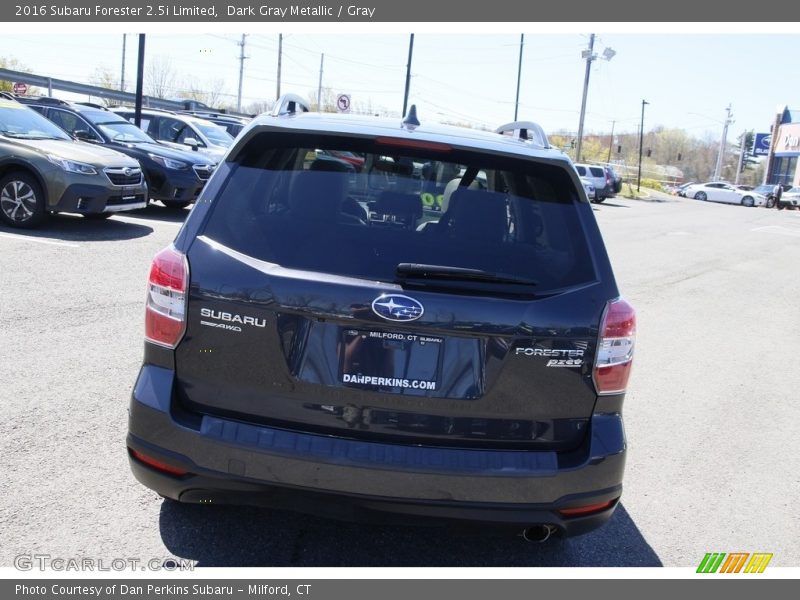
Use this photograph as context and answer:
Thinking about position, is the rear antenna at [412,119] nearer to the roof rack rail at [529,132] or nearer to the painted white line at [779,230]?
the roof rack rail at [529,132]

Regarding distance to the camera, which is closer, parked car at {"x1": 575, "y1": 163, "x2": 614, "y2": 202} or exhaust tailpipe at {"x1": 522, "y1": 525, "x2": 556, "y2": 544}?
exhaust tailpipe at {"x1": 522, "y1": 525, "x2": 556, "y2": 544}

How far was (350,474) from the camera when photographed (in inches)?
111

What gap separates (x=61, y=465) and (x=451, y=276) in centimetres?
237

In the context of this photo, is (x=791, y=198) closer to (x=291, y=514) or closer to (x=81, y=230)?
(x=81, y=230)

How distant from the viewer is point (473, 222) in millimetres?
3141

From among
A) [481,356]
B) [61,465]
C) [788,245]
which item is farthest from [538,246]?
[788,245]

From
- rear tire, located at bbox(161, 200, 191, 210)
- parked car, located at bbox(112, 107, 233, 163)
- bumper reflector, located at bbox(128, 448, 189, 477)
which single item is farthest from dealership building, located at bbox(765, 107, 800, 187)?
bumper reflector, located at bbox(128, 448, 189, 477)

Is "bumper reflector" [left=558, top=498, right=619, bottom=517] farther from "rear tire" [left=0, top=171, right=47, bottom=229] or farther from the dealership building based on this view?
the dealership building

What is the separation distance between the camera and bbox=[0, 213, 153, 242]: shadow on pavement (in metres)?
10.6

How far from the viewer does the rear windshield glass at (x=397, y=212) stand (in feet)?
9.68

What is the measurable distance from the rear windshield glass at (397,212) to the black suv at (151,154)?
11258 millimetres

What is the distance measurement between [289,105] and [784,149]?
3308 inches
